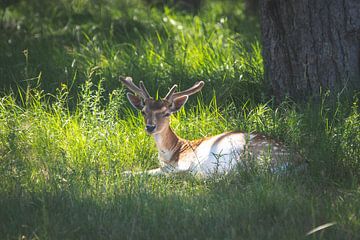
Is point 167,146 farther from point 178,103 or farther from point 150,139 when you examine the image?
point 178,103

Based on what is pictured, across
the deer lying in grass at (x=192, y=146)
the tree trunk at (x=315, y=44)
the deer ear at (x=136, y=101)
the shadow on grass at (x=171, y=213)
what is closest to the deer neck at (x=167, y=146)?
the deer lying in grass at (x=192, y=146)

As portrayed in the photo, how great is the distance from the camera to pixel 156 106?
7.28 metres

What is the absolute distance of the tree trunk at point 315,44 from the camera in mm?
7668

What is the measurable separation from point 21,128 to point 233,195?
8.15 ft

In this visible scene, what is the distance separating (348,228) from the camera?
17.8 feet

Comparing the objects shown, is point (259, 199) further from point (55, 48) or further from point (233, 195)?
point (55, 48)

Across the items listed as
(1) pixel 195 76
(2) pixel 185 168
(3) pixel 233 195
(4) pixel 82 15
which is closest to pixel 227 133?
(2) pixel 185 168

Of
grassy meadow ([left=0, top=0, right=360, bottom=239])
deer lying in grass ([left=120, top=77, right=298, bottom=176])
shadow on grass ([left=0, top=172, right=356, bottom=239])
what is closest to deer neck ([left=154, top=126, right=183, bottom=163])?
deer lying in grass ([left=120, top=77, right=298, bottom=176])

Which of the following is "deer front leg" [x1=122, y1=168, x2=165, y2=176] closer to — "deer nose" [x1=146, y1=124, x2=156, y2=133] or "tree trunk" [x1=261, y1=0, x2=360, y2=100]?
"deer nose" [x1=146, y1=124, x2=156, y2=133]

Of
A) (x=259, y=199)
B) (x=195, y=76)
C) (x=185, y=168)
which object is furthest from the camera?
(x=195, y=76)

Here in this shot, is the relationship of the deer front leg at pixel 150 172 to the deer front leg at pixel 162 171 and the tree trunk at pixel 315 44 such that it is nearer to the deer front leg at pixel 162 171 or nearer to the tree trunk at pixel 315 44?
the deer front leg at pixel 162 171

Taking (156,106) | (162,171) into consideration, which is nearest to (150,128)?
(156,106)

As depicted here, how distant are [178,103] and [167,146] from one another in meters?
0.42

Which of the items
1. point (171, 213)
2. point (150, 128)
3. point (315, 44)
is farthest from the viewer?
A: point (315, 44)
